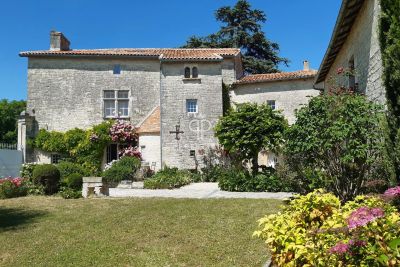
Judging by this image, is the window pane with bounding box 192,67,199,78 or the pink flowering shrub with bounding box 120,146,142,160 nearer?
the pink flowering shrub with bounding box 120,146,142,160

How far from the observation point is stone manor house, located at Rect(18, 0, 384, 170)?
72.5ft

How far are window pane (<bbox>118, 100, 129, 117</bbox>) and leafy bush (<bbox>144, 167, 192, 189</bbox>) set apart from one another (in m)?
5.35

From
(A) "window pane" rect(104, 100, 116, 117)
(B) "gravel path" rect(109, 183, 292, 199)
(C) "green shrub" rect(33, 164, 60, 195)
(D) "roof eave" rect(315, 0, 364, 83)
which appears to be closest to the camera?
(D) "roof eave" rect(315, 0, 364, 83)

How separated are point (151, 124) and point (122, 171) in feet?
13.3

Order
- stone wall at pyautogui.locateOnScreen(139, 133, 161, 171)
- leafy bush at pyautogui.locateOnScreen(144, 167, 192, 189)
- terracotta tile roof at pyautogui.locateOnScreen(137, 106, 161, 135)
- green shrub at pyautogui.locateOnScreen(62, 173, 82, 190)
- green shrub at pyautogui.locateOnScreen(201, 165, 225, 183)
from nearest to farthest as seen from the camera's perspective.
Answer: green shrub at pyautogui.locateOnScreen(62, 173, 82, 190), leafy bush at pyautogui.locateOnScreen(144, 167, 192, 189), green shrub at pyautogui.locateOnScreen(201, 165, 225, 183), stone wall at pyautogui.locateOnScreen(139, 133, 161, 171), terracotta tile roof at pyautogui.locateOnScreen(137, 106, 161, 135)

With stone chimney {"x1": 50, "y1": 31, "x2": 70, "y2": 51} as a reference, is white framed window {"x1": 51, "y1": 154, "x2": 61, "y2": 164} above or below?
below

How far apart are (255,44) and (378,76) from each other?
2820cm

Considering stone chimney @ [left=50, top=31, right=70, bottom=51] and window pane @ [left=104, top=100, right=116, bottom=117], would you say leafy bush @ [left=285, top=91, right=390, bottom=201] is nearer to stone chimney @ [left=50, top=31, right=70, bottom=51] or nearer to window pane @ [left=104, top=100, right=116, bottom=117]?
window pane @ [left=104, top=100, right=116, bottom=117]

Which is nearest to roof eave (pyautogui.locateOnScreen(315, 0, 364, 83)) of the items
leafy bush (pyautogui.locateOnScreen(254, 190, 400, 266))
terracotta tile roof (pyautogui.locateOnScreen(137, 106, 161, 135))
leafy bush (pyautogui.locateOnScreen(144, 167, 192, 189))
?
leafy bush (pyautogui.locateOnScreen(254, 190, 400, 266))

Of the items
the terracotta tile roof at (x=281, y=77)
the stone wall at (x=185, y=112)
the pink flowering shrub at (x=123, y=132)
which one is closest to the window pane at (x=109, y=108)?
the pink flowering shrub at (x=123, y=132)

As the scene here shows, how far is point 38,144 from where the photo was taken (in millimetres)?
22344

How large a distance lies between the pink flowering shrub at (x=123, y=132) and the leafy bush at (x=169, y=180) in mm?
3562

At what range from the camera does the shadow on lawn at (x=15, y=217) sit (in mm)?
8398

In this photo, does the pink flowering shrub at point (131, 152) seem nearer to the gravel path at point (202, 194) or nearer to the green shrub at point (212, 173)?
the green shrub at point (212, 173)
